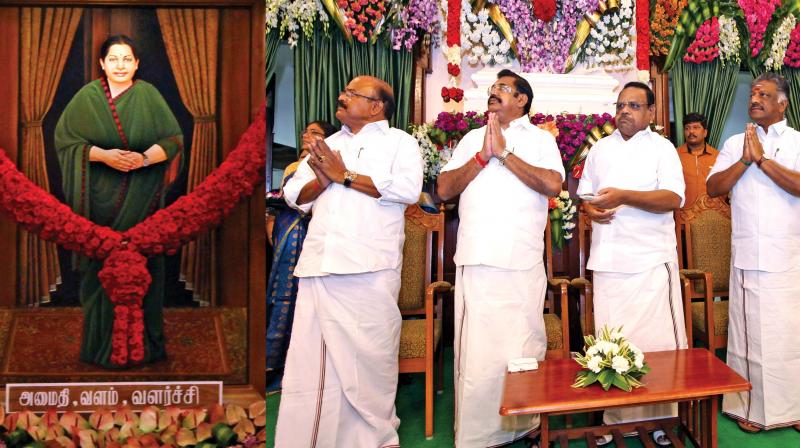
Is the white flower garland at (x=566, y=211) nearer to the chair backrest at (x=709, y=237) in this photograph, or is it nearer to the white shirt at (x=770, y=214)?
the chair backrest at (x=709, y=237)

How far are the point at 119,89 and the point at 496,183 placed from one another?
1442mm

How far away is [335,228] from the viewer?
83.0 inches

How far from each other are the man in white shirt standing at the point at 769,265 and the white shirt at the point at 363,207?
155 centimetres

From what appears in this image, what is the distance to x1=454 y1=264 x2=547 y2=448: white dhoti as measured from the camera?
2279 millimetres

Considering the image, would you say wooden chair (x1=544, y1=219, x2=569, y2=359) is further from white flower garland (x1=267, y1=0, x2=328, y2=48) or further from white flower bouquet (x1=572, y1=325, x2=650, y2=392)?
white flower garland (x1=267, y1=0, x2=328, y2=48)

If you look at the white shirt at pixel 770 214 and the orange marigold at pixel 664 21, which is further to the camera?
the orange marigold at pixel 664 21

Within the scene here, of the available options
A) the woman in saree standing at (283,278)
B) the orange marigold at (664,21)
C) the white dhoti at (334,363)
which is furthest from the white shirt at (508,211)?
the orange marigold at (664,21)

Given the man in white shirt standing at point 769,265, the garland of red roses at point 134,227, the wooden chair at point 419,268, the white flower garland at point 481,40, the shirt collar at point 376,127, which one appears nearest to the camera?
the garland of red roses at point 134,227

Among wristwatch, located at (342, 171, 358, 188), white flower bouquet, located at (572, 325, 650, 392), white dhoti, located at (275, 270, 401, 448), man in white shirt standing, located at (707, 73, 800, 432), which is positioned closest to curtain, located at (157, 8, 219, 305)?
wristwatch, located at (342, 171, 358, 188)

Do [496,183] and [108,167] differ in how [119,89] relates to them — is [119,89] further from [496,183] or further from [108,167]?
[496,183]

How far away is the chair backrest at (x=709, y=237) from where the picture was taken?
3043 millimetres

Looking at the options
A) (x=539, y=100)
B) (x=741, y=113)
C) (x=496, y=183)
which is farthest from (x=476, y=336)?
(x=741, y=113)

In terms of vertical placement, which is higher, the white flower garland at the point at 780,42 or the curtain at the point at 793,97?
the white flower garland at the point at 780,42

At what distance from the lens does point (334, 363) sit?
212 cm
